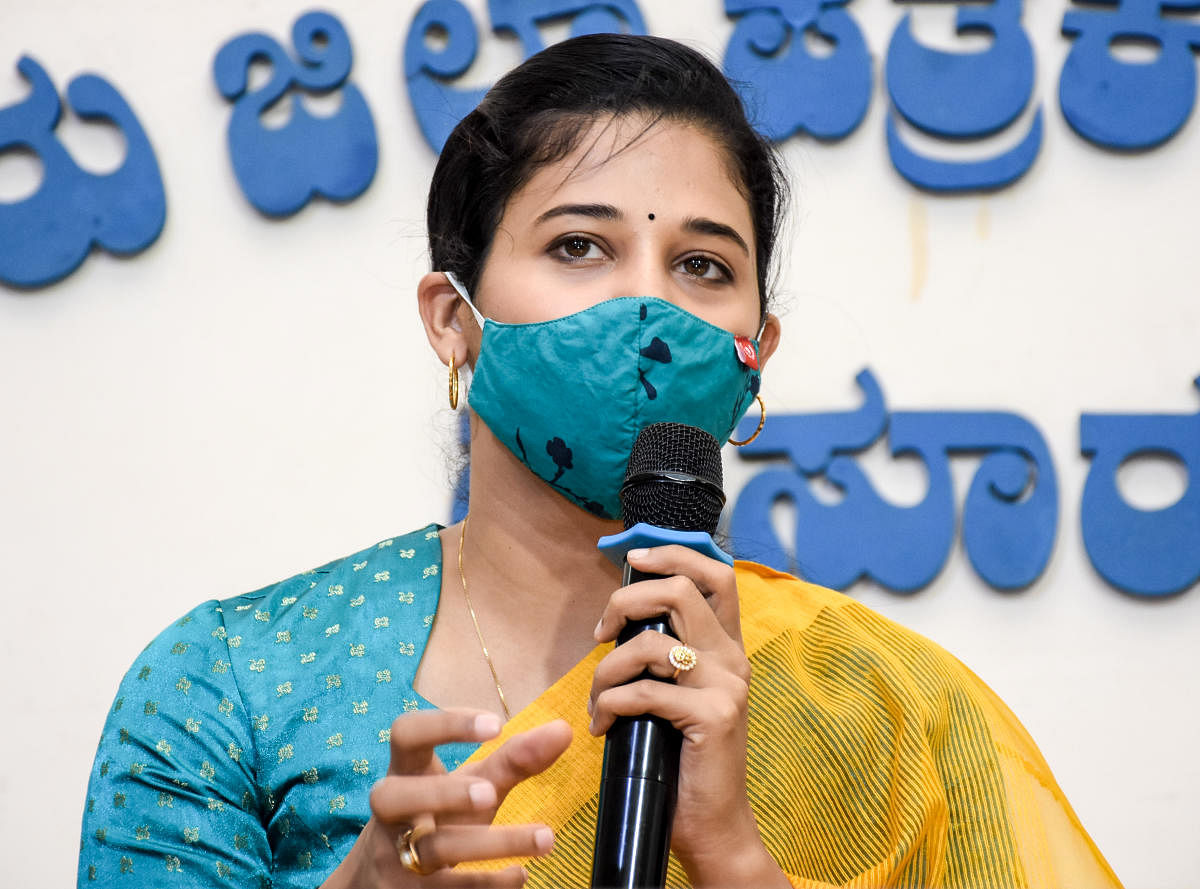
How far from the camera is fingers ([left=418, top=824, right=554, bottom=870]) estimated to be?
2.49ft

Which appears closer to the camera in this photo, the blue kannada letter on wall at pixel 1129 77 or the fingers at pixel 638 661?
the fingers at pixel 638 661

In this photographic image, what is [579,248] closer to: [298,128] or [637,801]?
[637,801]

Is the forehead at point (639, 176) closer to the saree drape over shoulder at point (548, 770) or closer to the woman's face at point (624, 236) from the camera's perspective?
the woman's face at point (624, 236)

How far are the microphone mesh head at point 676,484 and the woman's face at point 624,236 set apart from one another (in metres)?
0.29

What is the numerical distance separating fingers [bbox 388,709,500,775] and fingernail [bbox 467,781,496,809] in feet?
0.10

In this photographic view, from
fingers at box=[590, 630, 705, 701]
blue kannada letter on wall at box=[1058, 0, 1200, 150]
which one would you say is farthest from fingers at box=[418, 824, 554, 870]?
blue kannada letter on wall at box=[1058, 0, 1200, 150]

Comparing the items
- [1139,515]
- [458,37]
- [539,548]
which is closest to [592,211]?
[539,548]

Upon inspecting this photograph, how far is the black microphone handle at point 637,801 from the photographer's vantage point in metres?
0.74

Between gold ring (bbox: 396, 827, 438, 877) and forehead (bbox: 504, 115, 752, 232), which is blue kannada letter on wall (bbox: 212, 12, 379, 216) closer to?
forehead (bbox: 504, 115, 752, 232)

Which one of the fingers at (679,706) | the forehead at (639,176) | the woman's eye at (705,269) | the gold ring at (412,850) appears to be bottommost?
the gold ring at (412,850)

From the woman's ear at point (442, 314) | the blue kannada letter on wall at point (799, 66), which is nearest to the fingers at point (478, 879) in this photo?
the woman's ear at point (442, 314)

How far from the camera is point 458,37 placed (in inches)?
93.8

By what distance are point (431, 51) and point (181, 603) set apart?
48.4 inches

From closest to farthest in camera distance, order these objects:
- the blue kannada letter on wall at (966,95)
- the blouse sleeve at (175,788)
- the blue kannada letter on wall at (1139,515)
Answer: the blouse sleeve at (175,788)
the blue kannada letter on wall at (1139,515)
the blue kannada letter on wall at (966,95)
